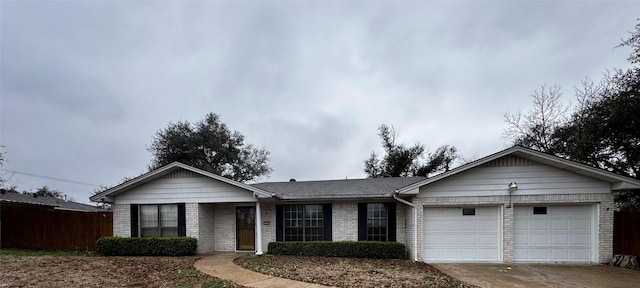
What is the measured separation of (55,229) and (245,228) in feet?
28.1

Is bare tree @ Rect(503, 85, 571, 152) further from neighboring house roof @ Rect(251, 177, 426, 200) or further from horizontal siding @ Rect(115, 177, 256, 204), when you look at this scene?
horizontal siding @ Rect(115, 177, 256, 204)

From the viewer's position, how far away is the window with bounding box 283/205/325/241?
1342 centimetres

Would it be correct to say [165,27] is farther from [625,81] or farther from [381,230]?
[625,81]

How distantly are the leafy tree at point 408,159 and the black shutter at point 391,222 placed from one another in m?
19.3

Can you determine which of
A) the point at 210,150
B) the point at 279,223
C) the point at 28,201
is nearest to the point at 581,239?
the point at 279,223

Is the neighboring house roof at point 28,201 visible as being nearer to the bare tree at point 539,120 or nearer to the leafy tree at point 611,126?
the leafy tree at point 611,126

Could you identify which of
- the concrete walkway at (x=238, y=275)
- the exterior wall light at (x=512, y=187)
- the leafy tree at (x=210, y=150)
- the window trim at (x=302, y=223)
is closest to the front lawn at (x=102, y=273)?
the concrete walkway at (x=238, y=275)

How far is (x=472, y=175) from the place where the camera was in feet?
37.6

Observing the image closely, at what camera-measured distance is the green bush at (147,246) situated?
12.8 m

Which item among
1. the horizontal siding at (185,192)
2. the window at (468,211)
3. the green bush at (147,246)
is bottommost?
the green bush at (147,246)

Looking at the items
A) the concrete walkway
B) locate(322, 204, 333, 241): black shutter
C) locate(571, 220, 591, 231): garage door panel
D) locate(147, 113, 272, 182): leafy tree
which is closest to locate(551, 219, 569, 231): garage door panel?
locate(571, 220, 591, 231): garage door panel

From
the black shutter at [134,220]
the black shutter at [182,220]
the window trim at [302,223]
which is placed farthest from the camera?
the black shutter at [134,220]

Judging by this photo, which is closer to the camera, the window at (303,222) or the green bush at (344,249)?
the green bush at (344,249)

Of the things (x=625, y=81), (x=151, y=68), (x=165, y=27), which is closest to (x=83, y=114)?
(x=151, y=68)
